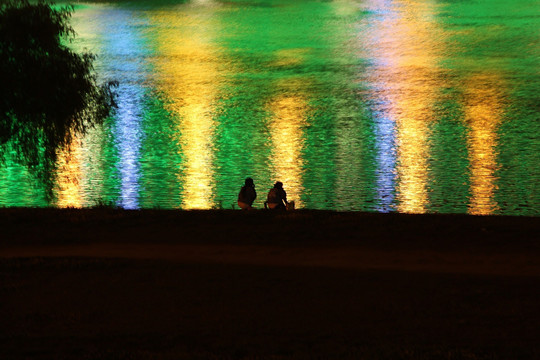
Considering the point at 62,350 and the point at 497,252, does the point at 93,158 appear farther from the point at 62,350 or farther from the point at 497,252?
the point at 62,350

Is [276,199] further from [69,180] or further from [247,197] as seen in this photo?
[69,180]

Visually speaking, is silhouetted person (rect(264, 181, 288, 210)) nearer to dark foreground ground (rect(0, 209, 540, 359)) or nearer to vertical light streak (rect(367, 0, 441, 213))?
dark foreground ground (rect(0, 209, 540, 359))

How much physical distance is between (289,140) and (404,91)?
21.1 m

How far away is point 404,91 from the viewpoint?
6644 centimetres

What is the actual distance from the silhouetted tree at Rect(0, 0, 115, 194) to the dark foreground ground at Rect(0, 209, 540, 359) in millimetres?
2884

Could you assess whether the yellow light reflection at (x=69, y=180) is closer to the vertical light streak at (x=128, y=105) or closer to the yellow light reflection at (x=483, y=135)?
the vertical light streak at (x=128, y=105)

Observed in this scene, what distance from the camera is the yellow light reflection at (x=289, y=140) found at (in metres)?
35.6

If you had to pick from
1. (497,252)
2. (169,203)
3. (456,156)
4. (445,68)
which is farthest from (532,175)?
(445,68)

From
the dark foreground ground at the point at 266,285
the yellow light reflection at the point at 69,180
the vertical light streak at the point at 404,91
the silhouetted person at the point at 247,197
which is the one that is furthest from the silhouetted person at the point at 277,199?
the yellow light reflection at the point at 69,180

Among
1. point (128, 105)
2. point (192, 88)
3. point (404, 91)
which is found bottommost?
point (404, 91)

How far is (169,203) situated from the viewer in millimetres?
31016

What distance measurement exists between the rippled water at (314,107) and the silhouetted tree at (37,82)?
9148 millimetres

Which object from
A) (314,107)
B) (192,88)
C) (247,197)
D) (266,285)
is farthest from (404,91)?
(266,285)

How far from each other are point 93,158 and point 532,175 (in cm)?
1972
